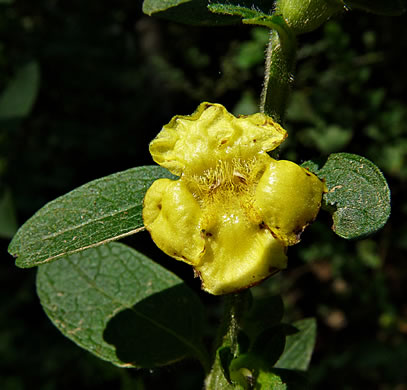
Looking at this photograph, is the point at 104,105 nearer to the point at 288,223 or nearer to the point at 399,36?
the point at 399,36

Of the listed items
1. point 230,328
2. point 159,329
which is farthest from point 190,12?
point 159,329

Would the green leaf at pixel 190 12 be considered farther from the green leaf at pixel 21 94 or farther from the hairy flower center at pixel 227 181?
the green leaf at pixel 21 94

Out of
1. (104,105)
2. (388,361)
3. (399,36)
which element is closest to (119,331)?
(388,361)

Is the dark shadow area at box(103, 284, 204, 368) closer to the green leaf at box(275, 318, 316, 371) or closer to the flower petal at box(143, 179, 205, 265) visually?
the green leaf at box(275, 318, 316, 371)

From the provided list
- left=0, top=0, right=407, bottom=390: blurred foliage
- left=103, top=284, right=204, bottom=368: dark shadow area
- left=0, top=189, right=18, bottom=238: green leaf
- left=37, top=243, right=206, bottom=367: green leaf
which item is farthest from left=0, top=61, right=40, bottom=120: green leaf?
left=103, top=284, right=204, bottom=368: dark shadow area

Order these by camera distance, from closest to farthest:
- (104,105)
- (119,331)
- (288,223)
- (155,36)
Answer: (288,223) < (119,331) < (104,105) < (155,36)

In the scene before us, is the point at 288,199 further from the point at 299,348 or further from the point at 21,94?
the point at 21,94

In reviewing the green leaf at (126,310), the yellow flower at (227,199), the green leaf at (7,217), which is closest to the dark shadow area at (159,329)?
the green leaf at (126,310)
